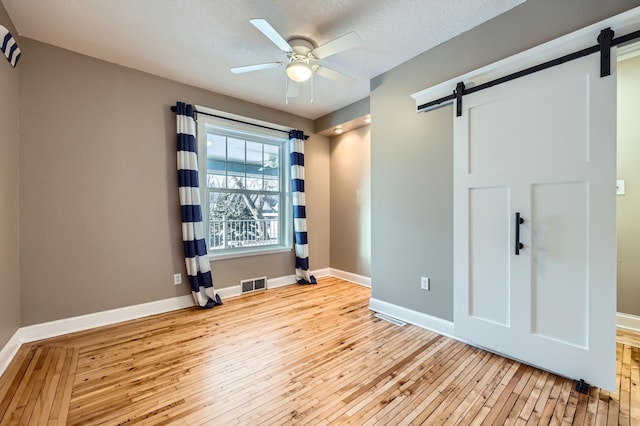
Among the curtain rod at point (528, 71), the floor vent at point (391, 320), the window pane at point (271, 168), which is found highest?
the curtain rod at point (528, 71)

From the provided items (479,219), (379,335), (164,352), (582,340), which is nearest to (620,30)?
(479,219)

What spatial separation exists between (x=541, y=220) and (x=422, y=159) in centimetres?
110

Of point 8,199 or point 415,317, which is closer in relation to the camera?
point 8,199

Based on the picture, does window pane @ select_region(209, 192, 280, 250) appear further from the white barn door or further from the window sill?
the white barn door

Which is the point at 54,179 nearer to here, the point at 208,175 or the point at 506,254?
the point at 208,175

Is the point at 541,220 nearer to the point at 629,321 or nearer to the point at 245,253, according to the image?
the point at 629,321

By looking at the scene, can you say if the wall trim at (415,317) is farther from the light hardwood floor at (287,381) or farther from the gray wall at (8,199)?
the gray wall at (8,199)

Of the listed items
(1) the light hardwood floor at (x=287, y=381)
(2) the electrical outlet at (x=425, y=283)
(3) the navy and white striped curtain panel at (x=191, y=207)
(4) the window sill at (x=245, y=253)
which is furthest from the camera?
(4) the window sill at (x=245, y=253)

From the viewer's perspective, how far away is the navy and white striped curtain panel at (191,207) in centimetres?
315

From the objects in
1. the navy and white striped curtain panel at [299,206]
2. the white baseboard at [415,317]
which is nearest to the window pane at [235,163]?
the navy and white striped curtain panel at [299,206]

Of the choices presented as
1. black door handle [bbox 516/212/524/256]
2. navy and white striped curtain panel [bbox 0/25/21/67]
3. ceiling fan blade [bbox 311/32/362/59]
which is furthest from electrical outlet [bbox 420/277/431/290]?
navy and white striped curtain panel [bbox 0/25/21/67]

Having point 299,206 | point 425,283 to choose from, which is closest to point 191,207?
point 299,206

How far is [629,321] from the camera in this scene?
8.12ft

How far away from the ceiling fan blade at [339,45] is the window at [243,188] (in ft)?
6.22
